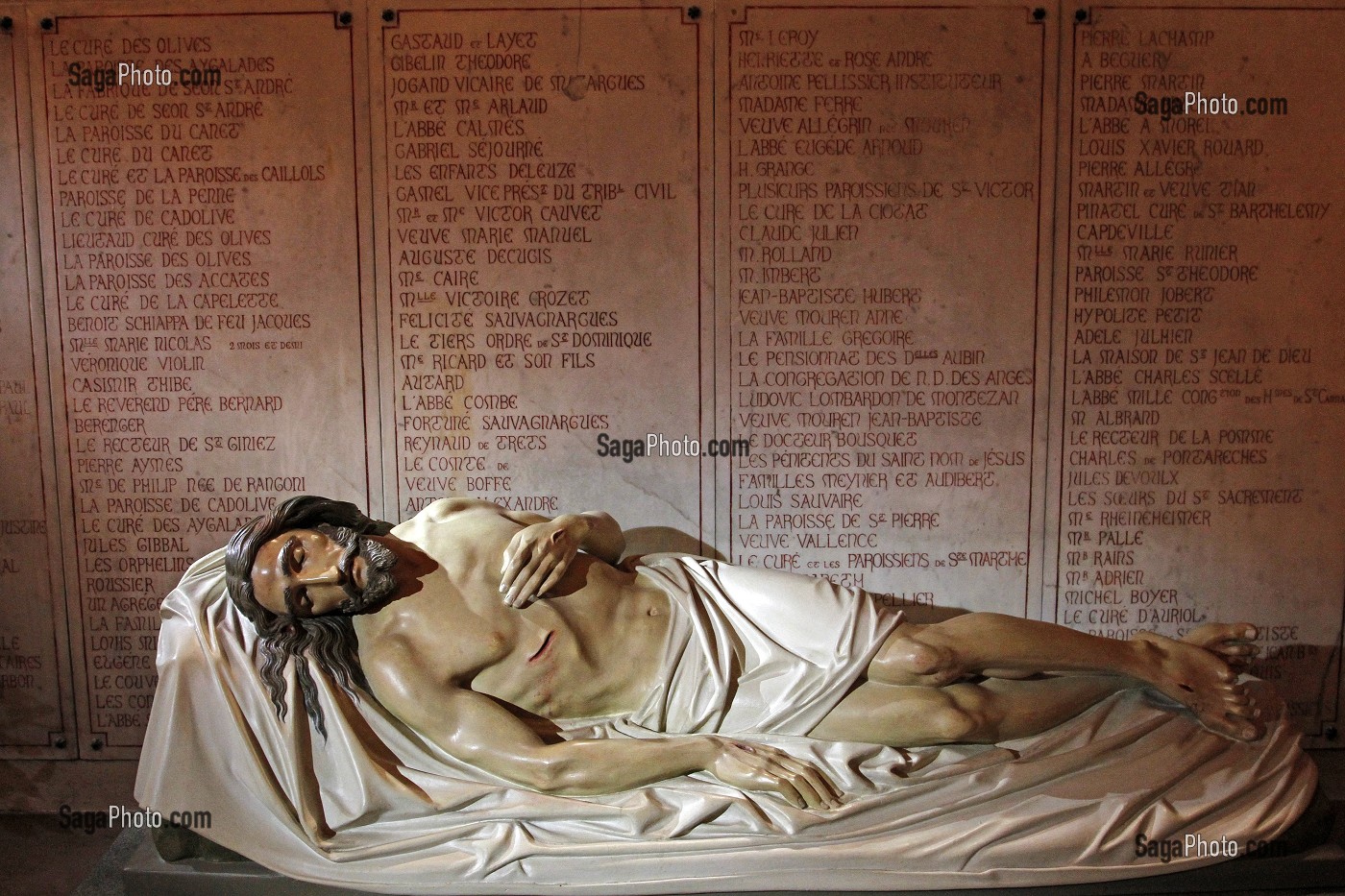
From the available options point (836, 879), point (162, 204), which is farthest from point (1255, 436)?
point (162, 204)

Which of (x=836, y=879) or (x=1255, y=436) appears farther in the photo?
(x=1255, y=436)

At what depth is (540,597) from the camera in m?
3.06

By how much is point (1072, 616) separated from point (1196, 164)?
1.91 m

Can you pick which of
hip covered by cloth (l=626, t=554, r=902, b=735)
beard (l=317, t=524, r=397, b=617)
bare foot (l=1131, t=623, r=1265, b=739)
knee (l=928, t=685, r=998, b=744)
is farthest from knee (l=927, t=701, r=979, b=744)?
beard (l=317, t=524, r=397, b=617)

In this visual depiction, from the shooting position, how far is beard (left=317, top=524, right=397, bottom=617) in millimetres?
2891

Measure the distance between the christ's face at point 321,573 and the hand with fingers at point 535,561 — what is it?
1.17 ft

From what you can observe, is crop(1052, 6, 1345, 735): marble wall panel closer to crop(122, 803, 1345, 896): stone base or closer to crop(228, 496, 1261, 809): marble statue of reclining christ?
crop(228, 496, 1261, 809): marble statue of reclining christ

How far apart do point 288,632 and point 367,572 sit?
1.04 ft

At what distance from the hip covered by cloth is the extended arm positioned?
1.20ft

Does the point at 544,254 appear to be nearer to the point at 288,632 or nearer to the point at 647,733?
the point at 288,632

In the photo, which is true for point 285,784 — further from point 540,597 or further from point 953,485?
point 953,485

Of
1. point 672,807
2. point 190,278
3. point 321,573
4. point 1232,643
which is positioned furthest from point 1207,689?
point 190,278

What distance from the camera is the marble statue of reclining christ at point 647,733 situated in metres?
2.75

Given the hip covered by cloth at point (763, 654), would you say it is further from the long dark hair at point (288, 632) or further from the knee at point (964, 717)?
the long dark hair at point (288, 632)
